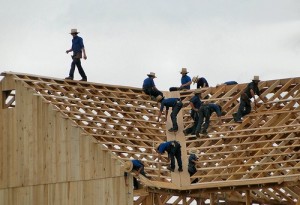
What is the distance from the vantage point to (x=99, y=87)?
44.7 m

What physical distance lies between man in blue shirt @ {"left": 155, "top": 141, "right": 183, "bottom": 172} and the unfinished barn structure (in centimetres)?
23

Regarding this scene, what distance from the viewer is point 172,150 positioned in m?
40.1

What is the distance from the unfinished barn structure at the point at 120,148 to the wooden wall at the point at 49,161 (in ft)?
0.09

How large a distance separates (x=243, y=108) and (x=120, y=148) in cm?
411

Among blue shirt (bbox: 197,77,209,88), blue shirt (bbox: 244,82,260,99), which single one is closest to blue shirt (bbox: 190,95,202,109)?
blue shirt (bbox: 244,82,260,99)

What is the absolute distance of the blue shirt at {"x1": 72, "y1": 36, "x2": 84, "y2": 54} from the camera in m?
44.3

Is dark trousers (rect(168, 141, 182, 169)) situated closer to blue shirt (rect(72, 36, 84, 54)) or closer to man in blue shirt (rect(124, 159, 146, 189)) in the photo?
man in blue shirt (rect(124, 159, 146, 189))

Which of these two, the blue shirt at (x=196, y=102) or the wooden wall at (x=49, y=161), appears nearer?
the wooden wall at (x=49, y=161)

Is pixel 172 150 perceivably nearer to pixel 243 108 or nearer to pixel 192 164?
pixel 192 164

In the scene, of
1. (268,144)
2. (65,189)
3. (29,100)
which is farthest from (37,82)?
(268,144)

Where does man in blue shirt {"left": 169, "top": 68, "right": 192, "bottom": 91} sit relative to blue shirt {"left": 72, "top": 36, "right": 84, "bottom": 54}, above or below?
below

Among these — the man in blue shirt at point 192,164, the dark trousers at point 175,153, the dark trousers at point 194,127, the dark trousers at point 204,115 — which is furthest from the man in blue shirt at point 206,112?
the dark trousers at point 175,153

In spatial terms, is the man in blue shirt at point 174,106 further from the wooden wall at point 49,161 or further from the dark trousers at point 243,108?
the wooden wall at point 49,161

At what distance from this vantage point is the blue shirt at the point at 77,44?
145 ft
